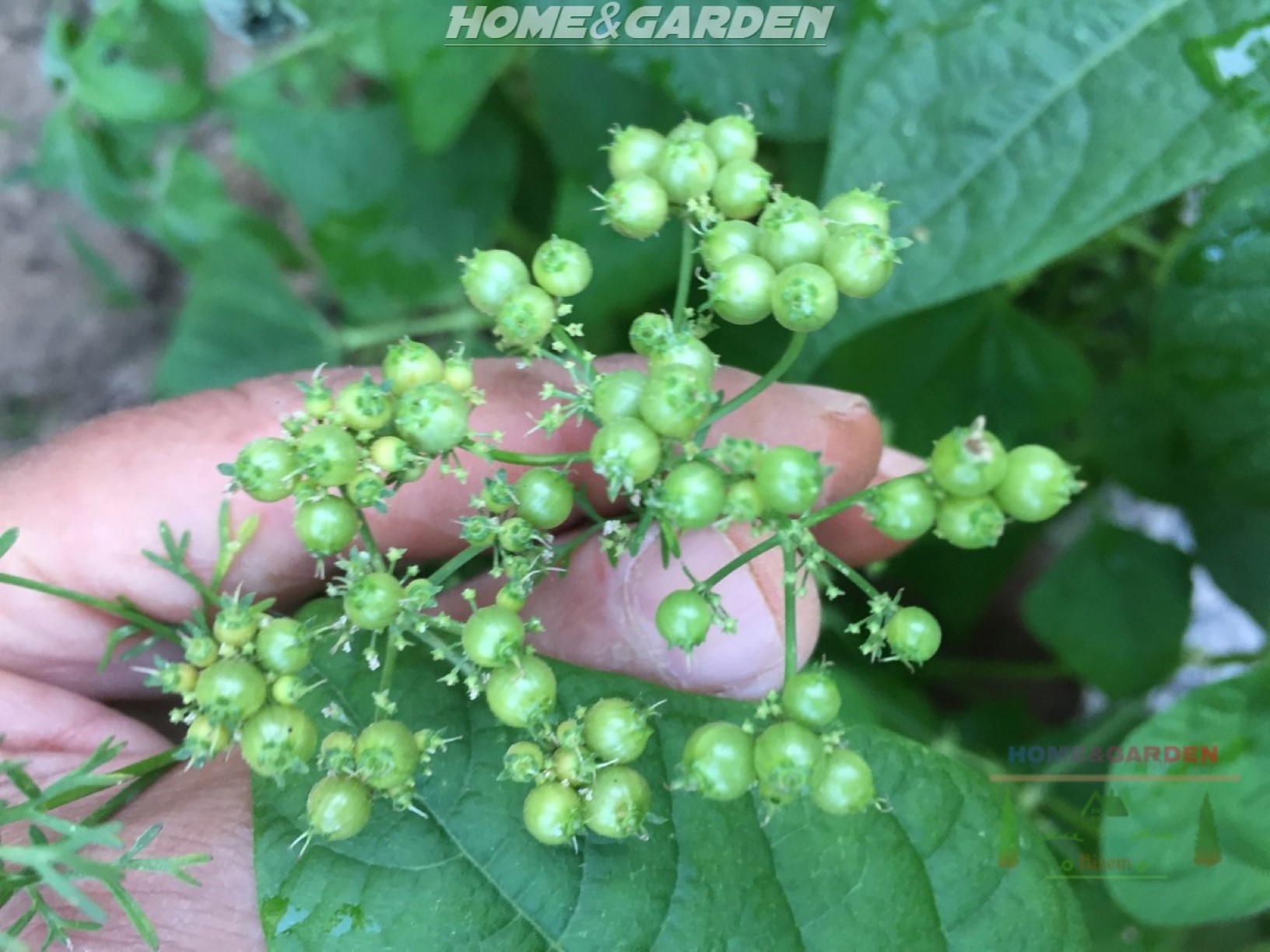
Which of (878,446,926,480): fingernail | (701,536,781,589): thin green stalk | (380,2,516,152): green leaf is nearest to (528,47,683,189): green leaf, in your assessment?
(380,2,516,152): green leaf

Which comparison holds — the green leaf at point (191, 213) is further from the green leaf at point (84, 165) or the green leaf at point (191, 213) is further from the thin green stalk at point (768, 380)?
the thin green stalk at point (768, 380)

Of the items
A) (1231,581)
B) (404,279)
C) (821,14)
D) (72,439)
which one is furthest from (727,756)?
(404,279)

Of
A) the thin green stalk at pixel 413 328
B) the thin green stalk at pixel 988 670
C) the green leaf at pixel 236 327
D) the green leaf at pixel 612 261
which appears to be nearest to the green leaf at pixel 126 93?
the green leaf at pixel 236 327

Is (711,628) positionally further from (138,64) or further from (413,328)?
(138,64)

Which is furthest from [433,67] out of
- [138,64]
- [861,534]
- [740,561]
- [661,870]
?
[661,870]

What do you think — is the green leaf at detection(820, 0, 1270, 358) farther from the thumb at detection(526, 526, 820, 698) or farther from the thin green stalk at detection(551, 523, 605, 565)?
the thin green stalk at detection(551, 523, 605, 565)

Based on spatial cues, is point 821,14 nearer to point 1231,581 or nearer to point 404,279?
point 404,279
